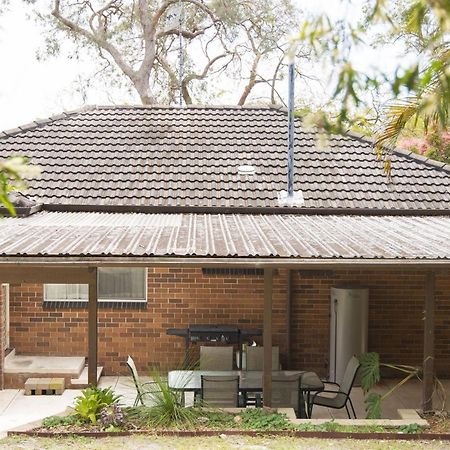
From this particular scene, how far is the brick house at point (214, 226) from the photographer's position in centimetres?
1119

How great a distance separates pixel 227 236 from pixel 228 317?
10.5 feet

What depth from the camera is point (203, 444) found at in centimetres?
743

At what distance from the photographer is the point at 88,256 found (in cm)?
799

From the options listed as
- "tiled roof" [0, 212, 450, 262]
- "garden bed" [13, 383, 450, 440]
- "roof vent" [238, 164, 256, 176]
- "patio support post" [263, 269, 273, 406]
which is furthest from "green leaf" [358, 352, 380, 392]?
"roof vent" [238, 164, 256, 176]

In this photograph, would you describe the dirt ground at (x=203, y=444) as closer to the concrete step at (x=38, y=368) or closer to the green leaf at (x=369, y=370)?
the green leaf at (x=369, y=370)

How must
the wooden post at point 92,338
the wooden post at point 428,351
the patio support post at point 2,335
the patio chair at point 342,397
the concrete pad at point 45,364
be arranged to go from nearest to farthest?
the wooden post at point 92,338 → the wooden post at point 428,351 → the patio chair at point 342,397 → the patio support post at point 2,335 → the concrete pad at point 45,364

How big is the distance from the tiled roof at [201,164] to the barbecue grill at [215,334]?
7.27ft

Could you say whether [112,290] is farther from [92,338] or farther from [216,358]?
[92,338]

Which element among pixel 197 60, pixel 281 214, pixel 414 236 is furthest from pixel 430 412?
pixel 197 60

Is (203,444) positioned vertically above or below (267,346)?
below

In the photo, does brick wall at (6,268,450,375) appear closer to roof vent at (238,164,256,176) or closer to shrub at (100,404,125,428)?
roof vent at (238,164,256,176)

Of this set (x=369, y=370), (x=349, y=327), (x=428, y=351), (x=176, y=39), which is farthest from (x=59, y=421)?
(x=176, y=39)

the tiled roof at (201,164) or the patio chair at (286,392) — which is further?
the tiled roof at (201,164)

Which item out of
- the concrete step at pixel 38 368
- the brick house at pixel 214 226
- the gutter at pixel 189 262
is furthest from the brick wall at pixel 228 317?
the gutter at pixel 189 262
